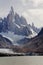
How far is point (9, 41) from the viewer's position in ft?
287

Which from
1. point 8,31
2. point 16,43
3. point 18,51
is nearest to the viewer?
point 18,51

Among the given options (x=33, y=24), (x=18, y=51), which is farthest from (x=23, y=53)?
(x=33, y=24)

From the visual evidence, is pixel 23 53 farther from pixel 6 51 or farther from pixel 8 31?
pixel 8 31

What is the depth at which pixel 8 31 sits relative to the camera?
94.1 metres

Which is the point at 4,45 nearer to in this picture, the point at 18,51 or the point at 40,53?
the point at 18,51

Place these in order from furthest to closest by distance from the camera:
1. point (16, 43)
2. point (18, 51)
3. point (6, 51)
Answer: point (16, 43) < point (18, 51) < point (6, 51)

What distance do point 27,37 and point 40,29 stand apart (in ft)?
21.3

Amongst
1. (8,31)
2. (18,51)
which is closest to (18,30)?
(8,31)

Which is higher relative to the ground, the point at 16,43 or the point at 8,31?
the point at 8,31

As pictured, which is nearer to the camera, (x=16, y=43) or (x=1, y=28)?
(x=16, y=43)

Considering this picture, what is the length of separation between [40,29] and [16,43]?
520 inches

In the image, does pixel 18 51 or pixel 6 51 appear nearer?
pixel 6 51

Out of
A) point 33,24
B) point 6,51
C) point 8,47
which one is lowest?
point 6,51

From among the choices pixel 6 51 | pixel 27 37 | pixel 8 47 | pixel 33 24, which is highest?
pixel 33 24
